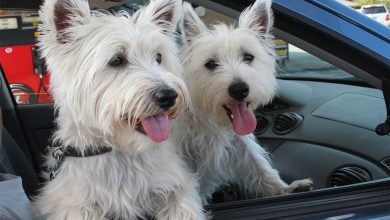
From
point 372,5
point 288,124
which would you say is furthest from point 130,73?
point 372,5

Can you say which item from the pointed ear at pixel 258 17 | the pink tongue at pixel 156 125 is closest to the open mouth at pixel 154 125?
the pink tongue at pixel 156 125

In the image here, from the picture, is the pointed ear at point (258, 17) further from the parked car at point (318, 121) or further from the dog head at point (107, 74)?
the dog head at point (107, 74)

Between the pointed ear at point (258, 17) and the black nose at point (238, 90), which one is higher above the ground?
the pointed ear at point (258, 17)

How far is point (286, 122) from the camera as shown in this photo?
12.9 ft

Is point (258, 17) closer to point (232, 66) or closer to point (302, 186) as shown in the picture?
point (232, 66)

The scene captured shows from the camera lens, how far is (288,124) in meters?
3.92

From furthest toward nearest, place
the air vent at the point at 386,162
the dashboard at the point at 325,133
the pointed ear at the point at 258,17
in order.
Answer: the dashboard at the point at 325,133 → the air vent at the point at 386,162 → the pointed ear at the point at 258,17

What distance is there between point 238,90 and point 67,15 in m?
1.02

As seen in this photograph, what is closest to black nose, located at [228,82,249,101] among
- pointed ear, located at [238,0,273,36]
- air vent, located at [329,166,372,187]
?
pointed ear, located at [238,0,273,36]

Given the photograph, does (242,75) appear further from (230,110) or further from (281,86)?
(281,86)

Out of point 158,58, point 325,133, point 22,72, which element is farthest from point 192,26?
point 22,72

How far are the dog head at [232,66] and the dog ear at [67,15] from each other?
2.50 feet

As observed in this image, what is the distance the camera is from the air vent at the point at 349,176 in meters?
3.02

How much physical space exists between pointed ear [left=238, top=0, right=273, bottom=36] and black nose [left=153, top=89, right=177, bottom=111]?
75cm
